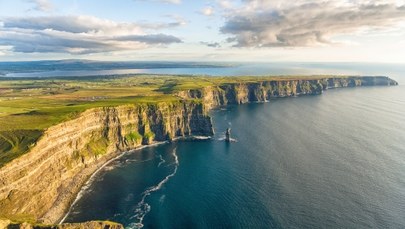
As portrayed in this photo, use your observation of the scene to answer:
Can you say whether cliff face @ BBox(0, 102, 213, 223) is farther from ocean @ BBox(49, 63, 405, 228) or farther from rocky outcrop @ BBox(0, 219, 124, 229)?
rocky outcrop @ BBox(0, 219, 124, 229)

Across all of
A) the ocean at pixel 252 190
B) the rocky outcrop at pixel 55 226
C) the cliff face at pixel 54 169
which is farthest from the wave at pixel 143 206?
the cliff face at pixel 54 169

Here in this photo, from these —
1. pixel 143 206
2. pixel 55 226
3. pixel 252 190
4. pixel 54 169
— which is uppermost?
→ pixel 55 226

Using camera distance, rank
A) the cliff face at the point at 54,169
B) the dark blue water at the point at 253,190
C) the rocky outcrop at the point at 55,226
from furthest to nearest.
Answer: the dark blue water at the point at 253,190, the cliff face at the point at 54,169, the rocky outcrop at the point at 55,226

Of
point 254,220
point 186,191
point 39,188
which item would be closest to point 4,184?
point 39,188

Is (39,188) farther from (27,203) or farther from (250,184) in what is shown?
(250,184)

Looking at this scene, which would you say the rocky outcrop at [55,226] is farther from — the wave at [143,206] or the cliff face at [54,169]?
the wave at [143,206]

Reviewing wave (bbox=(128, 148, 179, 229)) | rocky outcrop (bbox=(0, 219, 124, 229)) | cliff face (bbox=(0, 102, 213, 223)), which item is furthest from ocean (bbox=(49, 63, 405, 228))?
rocky outcrop (bbox=(0, 219, 124, 229))

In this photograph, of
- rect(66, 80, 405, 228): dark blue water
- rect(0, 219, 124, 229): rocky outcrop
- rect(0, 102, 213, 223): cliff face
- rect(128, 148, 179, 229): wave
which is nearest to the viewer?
rect(0, 219, 124, 229): rocky outcrop

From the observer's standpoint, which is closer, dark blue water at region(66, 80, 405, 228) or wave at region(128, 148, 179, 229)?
wave at region(128, 148, 179, 229)

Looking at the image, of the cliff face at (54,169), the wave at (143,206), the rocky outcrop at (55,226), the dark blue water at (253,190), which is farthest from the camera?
the dark blue water at (253,190)

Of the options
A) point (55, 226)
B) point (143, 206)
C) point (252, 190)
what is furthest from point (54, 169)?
point (252, 190)

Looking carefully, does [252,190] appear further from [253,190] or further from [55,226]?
[55,226]
